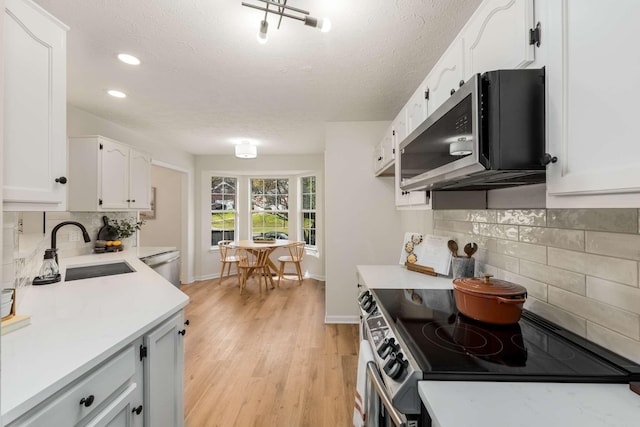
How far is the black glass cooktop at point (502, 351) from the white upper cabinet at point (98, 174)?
2974 mm

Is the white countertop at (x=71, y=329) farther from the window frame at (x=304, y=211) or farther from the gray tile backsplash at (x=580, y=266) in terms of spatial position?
the window frame at (x=304, y=211)

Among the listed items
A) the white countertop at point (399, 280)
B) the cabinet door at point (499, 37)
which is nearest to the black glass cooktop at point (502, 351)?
the white countertop at point (399, 280)

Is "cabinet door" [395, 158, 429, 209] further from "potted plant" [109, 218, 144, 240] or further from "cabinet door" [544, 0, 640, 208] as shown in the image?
"potted plant" [109, 218, 144, 240]

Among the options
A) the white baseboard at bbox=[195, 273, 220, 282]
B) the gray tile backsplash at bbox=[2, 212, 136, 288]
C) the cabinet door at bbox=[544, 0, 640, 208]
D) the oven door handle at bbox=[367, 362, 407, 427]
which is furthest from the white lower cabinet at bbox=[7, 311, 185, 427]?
the white baseboard at bbox=[195, 273, 220, 282]

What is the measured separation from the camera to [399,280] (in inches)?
79.5

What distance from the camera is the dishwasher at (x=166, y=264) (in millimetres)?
3170

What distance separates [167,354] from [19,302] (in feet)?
2.44

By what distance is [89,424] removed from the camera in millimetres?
931

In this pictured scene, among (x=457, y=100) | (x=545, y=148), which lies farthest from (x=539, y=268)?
(x=457, y=100)

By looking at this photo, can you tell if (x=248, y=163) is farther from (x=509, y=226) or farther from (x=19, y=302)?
(x=509, y=226)

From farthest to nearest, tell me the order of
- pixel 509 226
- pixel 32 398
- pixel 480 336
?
pixel 509 226
pixel 480 336
pixel 32 398

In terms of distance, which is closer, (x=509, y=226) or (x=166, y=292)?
(x=509, y=226)

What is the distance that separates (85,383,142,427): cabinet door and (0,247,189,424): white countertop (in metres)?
0.20

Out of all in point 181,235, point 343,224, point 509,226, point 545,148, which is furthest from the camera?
point 181,235
